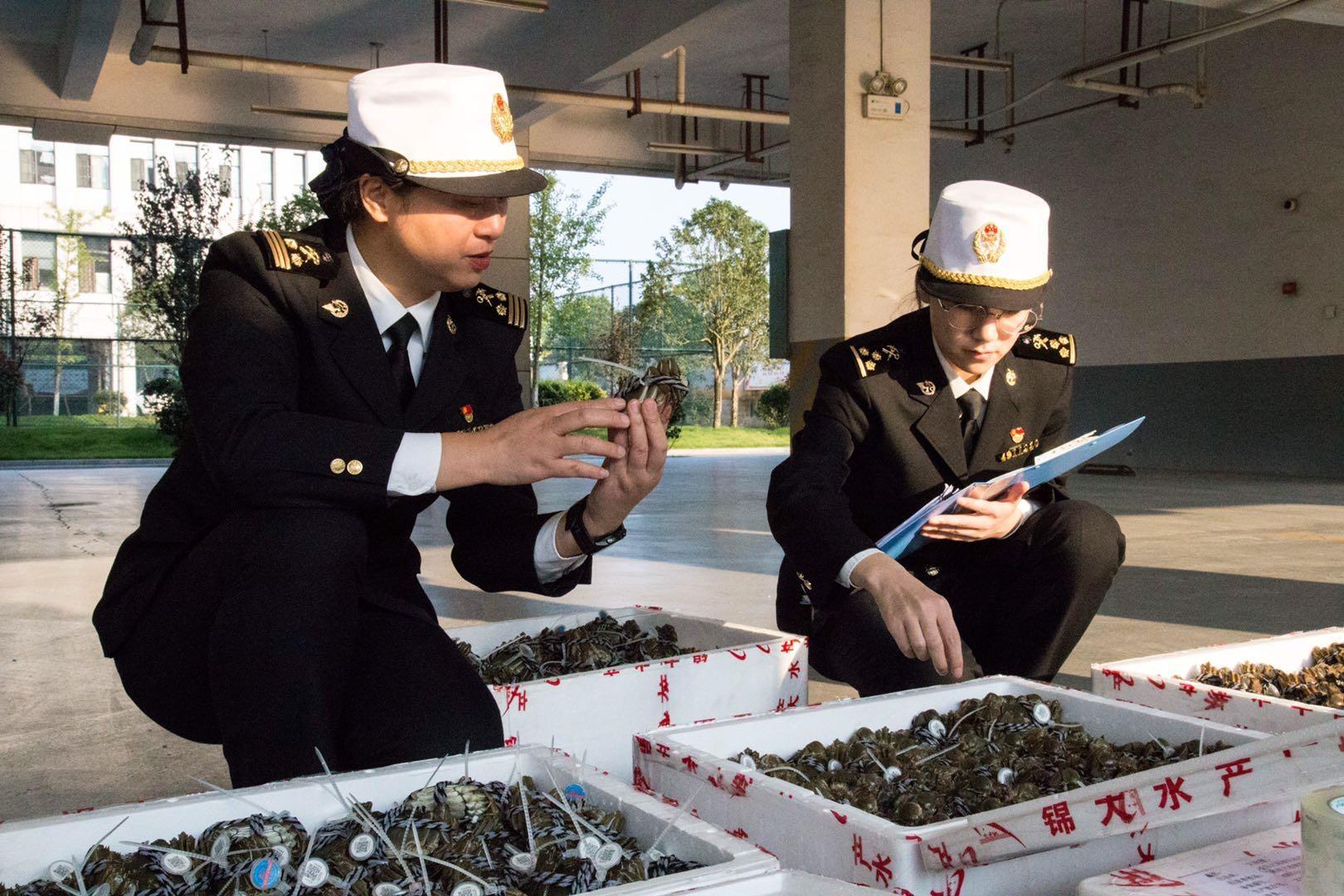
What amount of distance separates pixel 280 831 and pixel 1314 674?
1623 millimetres

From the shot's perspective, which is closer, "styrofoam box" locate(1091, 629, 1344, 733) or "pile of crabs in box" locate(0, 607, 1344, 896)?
"pile of crabs in box" locate(0, 607, 1344, 896)

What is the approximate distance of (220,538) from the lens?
151 centimetres

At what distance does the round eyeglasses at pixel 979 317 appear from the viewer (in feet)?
6.54

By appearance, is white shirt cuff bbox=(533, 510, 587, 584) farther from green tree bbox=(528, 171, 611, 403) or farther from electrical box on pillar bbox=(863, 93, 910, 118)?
green tree bbox=(528, 171, 611, 403)

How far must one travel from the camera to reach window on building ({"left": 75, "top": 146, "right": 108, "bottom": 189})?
989 inches

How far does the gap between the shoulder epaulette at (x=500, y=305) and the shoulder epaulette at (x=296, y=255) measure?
26cm

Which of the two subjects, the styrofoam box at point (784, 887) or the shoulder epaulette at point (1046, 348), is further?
the shoulder epaulette at point (1046, 348)

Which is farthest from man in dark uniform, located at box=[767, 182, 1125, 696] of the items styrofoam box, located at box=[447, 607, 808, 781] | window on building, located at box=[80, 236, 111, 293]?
window on building, located at box=[80, 236, 111, 293]

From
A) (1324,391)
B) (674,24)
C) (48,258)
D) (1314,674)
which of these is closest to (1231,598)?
(1314,674)

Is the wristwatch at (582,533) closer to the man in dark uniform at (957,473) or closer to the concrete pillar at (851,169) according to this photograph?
the man in dark uniform at (957,473)

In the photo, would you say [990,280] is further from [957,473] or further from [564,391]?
[564,391]

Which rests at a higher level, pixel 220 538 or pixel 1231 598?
pixel 220 538

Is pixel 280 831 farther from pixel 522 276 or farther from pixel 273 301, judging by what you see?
pixel 522 276

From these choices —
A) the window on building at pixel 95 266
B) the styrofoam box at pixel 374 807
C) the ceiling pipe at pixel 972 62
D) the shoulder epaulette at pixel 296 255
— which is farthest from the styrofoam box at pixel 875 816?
the window on building at pixel 95 266
